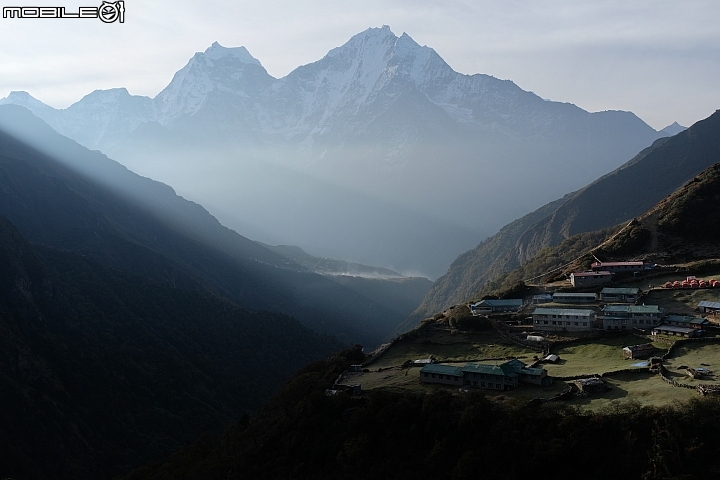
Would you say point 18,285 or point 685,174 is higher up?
point 685,174

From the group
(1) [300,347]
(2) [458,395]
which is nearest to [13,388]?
(1) [300,347]

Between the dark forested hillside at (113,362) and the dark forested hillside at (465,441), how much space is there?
4328cm

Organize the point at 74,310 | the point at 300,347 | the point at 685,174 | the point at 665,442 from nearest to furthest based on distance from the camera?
the point at 665,442 → the point at 74,310 → the point at 300,347 → the point at 685,174

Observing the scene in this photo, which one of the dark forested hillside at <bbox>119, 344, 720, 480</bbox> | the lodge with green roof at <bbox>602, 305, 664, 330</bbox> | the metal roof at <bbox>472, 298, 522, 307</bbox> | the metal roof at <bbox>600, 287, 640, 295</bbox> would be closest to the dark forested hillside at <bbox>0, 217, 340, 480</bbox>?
the dark forested hillside at <bbox>119, 344, 720, 480</bbox>

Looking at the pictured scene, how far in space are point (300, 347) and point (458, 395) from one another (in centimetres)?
9991

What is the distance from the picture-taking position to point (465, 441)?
40219 millimetres

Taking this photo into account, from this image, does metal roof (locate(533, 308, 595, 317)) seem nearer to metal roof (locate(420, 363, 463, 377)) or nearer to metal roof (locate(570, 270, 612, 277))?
metal roof (locate(570, 270, 612, 277))

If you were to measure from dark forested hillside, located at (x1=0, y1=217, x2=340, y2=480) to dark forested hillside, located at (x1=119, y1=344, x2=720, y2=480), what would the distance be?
1704 inches

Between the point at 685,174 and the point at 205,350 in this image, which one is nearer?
the point at 205,350

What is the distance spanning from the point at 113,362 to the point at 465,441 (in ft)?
289

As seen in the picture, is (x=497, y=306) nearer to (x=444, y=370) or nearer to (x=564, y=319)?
(x=564, y=319)

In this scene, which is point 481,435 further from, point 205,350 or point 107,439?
point 205,350

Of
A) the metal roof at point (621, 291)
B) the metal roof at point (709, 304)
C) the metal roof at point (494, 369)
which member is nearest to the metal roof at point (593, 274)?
the metal roof at point (621, 291)

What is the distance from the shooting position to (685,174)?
18725 cm
